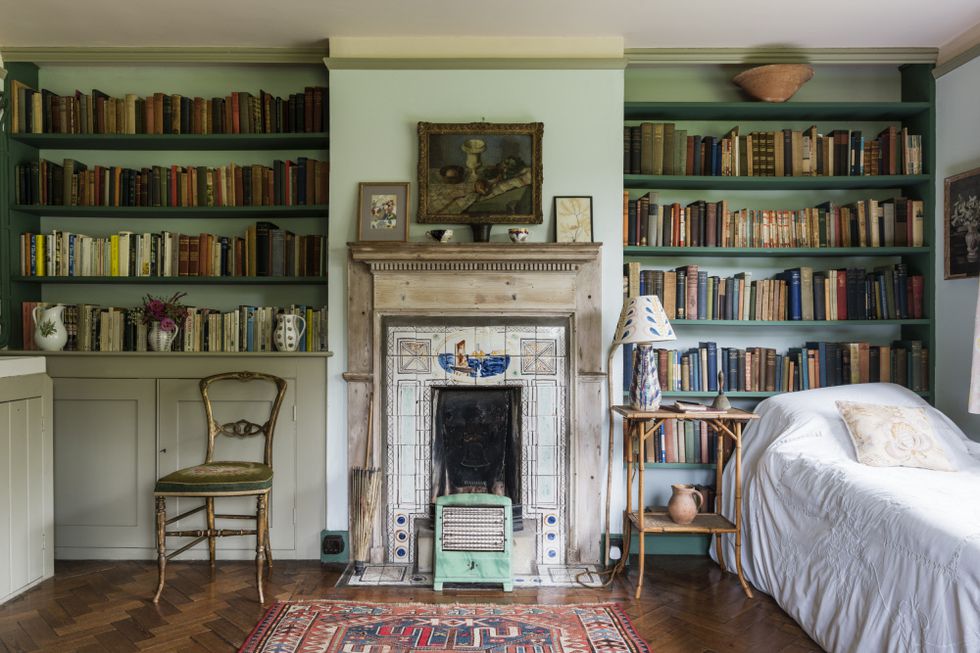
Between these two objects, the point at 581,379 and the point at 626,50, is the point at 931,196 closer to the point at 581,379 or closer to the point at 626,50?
the point at 626,50

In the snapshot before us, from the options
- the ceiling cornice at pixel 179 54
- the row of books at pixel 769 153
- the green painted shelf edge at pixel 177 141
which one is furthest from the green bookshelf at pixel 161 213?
the row of books at pixel 769 153

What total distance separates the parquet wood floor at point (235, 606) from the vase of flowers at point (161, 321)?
46.0 inches

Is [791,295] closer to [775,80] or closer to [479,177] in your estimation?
[775,80]

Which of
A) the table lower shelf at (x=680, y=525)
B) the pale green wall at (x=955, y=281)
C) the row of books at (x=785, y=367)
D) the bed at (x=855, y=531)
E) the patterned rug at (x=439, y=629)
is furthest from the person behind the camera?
the row of books at (x=785, y=367)

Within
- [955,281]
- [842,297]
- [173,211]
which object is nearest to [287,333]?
[173,211]

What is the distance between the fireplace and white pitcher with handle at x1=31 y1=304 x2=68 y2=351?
83.4 inches

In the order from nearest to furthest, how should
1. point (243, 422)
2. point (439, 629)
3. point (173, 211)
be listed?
point (439, 629) → point (243, 422) → point (173, 211)

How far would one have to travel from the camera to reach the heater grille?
2867 mm

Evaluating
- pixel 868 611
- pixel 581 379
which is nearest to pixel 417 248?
pixel 581 379

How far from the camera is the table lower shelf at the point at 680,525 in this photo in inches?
111

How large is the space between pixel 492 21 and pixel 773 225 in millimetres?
1917

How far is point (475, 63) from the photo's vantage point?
3.23 meters

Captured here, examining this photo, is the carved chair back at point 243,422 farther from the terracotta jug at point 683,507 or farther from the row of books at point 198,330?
the terracotta jug at point 683,507

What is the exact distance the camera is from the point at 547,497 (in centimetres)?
318
